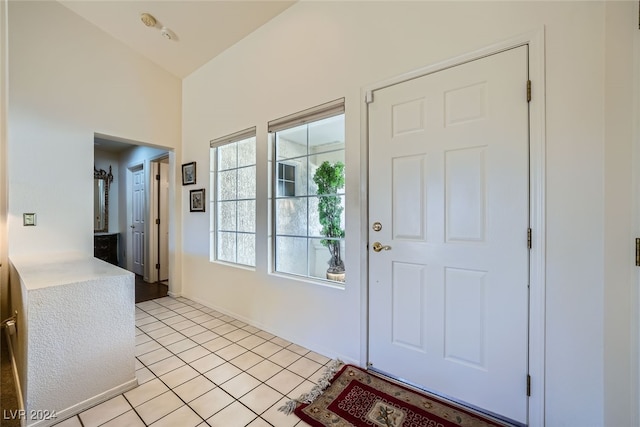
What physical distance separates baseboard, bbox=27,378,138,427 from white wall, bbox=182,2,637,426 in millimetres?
1106

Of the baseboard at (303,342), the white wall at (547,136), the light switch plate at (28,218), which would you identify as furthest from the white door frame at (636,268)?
the light switch plate at (28,218)

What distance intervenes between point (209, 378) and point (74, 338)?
0.82 meters

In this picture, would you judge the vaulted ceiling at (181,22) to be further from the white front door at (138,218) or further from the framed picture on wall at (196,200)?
the white front door at (138,218)

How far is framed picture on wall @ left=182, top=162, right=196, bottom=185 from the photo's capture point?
3.29m

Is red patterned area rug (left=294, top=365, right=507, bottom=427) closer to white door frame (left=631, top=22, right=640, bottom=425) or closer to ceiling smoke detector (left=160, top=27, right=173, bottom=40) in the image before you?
white door frame (left=631, top=22, right=640, bottom=425)

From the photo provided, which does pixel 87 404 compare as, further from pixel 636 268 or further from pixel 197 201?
pixel 636 268

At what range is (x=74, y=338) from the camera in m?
1.44

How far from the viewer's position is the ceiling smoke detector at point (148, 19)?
257 cm

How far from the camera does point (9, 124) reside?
2.27 m

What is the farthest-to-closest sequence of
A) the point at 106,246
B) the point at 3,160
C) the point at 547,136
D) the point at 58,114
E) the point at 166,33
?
the point at 106,246 < the point at 166,33 < the point at 58,114 < the point at 3,160 < the point at 547,136

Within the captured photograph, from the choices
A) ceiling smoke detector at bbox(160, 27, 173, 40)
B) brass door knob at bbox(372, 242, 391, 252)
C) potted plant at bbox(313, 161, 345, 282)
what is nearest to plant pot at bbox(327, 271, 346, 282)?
potted plant at bbox(313, 161, 345, 282)

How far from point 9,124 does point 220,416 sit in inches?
119

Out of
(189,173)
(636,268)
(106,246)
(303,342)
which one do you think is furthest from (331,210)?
Answer: (106,246)

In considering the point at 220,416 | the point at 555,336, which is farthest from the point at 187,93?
the point at 555,336
